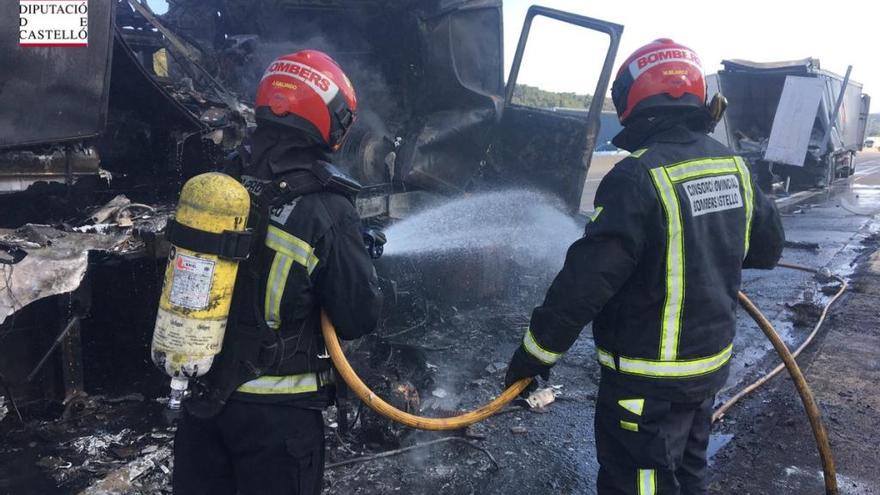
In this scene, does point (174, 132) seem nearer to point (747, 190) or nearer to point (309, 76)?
point (309, 76)

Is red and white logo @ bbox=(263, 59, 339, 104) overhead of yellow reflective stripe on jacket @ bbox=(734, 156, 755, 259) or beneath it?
overhead

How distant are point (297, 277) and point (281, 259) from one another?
3.1 inches

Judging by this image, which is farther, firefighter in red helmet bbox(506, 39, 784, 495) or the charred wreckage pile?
the charred wreckage pile

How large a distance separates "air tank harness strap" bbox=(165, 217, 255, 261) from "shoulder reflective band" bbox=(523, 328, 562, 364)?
1106mm

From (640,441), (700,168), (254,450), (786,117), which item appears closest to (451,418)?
(640,441)

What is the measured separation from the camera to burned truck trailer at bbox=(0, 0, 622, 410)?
3.52m

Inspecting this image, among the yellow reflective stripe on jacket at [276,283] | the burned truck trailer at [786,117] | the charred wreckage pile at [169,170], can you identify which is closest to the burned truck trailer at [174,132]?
the charred wreckage pile at [169,170]

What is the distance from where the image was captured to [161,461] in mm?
3402

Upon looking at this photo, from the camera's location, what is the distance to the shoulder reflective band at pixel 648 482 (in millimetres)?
2176

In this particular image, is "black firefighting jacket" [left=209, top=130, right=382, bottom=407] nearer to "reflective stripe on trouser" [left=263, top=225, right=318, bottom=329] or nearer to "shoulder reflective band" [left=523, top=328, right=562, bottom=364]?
"reflective stripe on trouser" [left=263, top=225, right=318, bottom=329]

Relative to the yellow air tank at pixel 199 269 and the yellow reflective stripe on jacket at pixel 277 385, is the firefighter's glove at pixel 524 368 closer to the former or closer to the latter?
the yellow reflective stripe on jacket at pixel 277 385

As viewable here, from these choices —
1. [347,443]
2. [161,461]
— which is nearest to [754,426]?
[347,443]

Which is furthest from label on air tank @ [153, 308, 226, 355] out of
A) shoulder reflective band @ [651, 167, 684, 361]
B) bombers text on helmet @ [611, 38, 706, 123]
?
bombers text on helmet @ [611, 38, 706, 123]

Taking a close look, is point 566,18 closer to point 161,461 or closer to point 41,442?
point 161,461
